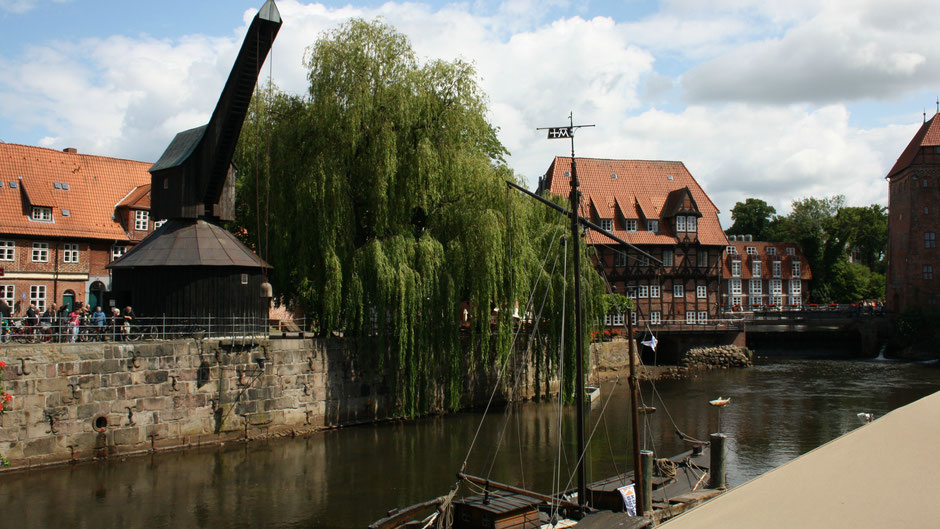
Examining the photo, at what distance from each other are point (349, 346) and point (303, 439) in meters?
3.45

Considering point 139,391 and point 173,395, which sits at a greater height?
point 139,391

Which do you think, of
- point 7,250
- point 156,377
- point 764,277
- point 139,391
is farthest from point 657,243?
point 139,391

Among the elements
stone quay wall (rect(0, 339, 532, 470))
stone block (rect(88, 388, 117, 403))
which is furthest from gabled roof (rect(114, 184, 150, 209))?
stone block (rect(88, 388, 117, 403))

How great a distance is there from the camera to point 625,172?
57812mm

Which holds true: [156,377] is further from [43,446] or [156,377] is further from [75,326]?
[43,446]

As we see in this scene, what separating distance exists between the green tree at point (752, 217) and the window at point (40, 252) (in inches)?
3009

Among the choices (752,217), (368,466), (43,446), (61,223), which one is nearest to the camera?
(43,446)

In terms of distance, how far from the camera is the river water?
15.9m

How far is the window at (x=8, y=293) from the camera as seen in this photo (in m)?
30.9

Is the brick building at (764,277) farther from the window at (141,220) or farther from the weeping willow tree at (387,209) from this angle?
the window at (141,220)

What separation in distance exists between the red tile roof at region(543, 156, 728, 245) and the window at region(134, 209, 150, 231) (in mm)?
27143

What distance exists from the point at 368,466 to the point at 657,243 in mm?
38745

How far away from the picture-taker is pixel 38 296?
3222 centimetres

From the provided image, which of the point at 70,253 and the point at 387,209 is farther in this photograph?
the point at 70,253
